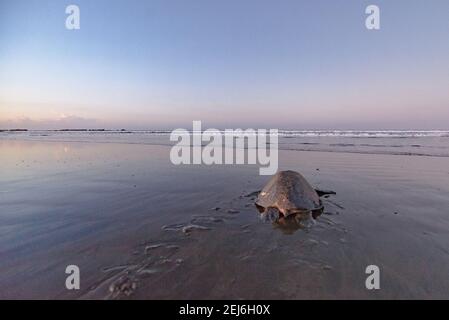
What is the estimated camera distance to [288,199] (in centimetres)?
430

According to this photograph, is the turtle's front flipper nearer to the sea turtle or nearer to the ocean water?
the sea turtle

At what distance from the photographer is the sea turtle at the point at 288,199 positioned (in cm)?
423

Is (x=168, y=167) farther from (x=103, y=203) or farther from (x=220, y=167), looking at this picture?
(x=103, y=203)

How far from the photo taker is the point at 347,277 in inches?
98.1

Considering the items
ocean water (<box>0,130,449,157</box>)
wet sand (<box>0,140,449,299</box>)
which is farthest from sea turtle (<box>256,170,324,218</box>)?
ocean water (<box>0,130,449,157</box>)

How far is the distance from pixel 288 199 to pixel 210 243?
169 centimetres

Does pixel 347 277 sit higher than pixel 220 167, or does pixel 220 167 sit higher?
pixel 220 167

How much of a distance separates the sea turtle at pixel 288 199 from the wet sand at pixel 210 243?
10.1 inches

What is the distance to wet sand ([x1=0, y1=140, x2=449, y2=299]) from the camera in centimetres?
232

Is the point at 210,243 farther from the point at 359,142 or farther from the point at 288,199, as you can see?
the point at 359,142

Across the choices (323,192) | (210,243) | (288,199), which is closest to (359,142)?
(323,192)

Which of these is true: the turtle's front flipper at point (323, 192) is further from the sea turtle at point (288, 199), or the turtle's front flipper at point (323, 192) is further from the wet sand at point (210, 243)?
the sea turtle at point (288, 199)
